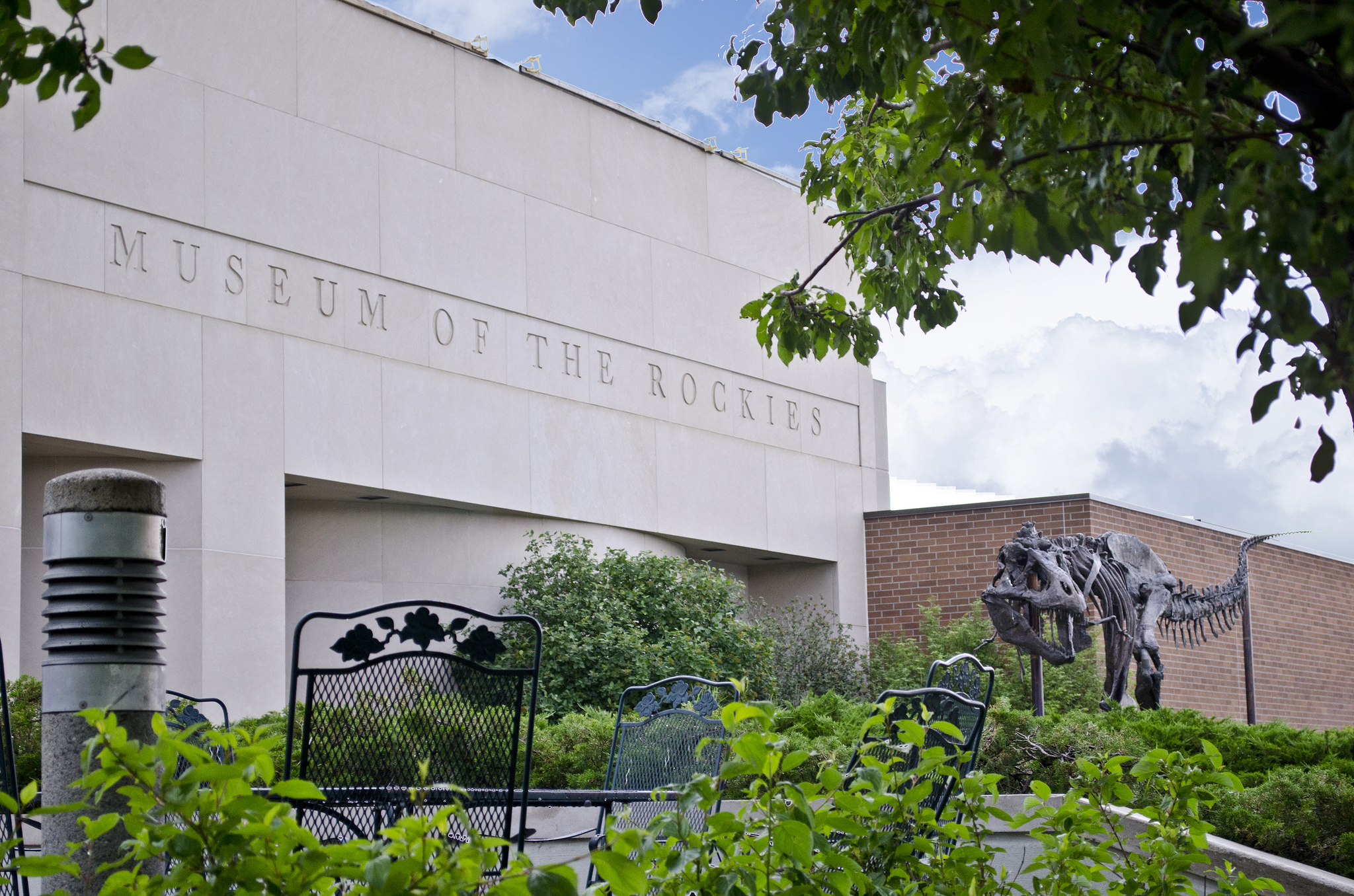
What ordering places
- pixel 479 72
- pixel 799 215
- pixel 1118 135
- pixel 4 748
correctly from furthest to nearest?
pixel 799 215 → pixel 479 72 → pixel 4 748 → pixel 1118 135

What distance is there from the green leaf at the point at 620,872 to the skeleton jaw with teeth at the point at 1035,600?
7.90 m

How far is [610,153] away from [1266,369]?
51.5 feet

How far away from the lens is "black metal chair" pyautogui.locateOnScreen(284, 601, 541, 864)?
319 centimetres

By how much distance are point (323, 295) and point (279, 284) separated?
52 cm

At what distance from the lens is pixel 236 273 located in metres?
12.8

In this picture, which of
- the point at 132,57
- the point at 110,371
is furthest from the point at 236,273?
the point at 132,57

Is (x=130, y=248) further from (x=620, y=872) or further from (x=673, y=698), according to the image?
(x=620, y=872)

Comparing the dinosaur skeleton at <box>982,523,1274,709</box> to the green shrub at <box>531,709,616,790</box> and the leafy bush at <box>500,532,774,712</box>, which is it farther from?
the leafy bush at <box>500,532,774,712</box>

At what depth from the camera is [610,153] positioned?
56.5ft

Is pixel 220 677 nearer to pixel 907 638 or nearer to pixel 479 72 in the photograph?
pixel 479 72

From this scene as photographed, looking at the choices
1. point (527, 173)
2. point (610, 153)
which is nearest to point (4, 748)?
point (527, 173)

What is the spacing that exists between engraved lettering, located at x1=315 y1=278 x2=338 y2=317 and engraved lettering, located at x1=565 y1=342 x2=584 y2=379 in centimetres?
330

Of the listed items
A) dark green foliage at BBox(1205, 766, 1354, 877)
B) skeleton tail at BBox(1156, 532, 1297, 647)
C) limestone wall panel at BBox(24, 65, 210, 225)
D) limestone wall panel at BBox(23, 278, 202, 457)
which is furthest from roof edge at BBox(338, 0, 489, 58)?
dark green foliage at BBox(1205, 766, 1354, 877)

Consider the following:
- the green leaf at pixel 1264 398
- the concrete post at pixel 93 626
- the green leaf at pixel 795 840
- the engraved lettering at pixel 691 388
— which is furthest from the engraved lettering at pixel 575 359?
the green leaf at pixel 1264 398
